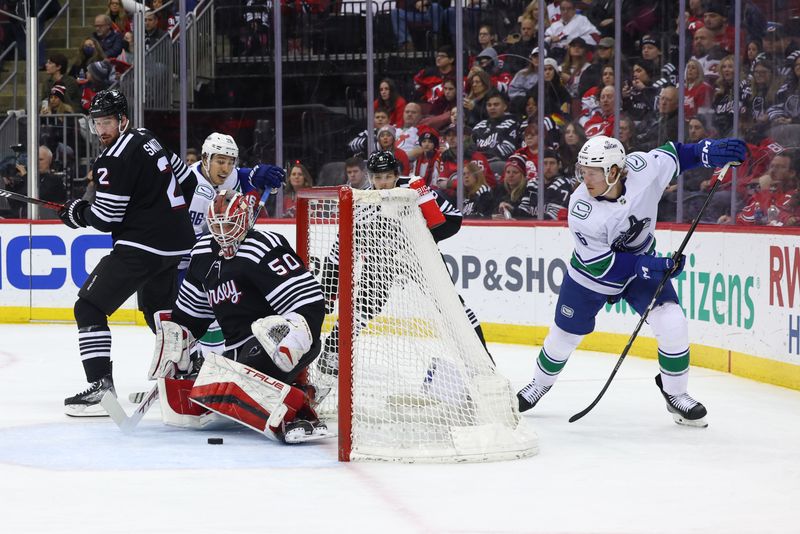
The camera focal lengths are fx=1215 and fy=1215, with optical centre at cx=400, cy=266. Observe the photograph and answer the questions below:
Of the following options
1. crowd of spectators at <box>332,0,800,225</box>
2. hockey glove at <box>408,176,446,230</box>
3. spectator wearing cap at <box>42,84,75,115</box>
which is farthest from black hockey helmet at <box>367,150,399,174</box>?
spectator wearing cap at <box>42,84,75,115</box>

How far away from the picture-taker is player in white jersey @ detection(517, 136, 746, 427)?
14.4 ft

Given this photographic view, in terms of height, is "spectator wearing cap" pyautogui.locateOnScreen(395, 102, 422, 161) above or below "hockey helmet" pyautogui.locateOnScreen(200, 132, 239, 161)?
above

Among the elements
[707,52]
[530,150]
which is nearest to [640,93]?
[707,52]

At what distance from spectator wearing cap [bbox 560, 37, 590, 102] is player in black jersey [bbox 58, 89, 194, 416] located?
3.90 meters

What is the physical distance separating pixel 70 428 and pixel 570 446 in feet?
5.93

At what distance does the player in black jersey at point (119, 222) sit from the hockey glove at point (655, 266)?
6.02 feet

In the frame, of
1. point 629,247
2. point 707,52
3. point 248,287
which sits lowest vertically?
point 248,287

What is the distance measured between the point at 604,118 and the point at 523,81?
70cm

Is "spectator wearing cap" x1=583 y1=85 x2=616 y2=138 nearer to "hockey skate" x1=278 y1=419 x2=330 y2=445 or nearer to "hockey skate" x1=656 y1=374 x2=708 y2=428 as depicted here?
"hockey skate" x1=656 y1=374 x2=708 y2=428

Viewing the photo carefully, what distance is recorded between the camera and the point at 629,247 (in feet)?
14.8

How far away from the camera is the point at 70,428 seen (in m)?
4.44

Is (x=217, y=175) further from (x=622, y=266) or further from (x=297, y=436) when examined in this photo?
(x=622, y=266)

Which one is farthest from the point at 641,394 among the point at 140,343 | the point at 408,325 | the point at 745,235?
the point at 140,343

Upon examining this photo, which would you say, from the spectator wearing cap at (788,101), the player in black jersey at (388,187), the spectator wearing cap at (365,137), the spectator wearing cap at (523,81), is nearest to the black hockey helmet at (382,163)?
the player in black jersey at (388,187)
